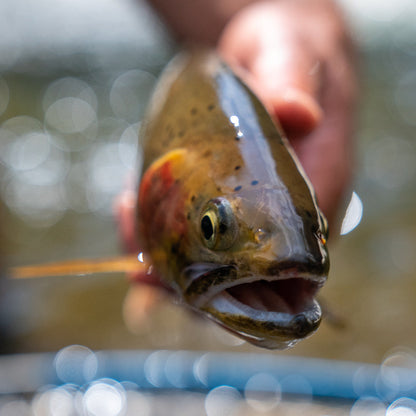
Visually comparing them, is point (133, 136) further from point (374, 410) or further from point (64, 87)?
point (374, 410)

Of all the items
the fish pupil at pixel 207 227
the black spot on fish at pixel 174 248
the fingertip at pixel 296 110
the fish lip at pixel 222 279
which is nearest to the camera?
the fish lip at pixel 222 279

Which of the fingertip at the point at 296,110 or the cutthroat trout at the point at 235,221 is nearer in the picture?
the cutthroat trout at the point at 235,221

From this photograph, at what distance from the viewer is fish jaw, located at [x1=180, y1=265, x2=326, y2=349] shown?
3.03 feet

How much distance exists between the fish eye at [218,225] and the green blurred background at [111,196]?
3.30ft

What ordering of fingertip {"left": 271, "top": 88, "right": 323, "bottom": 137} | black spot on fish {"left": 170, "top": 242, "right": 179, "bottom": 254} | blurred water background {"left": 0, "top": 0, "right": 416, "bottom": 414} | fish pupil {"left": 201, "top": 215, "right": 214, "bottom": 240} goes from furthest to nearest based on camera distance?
blurred water background {"left": 0, "top": 0, "right": 416, "bottom": 414} → fingertip {"left": 271, "top": 88, "right": 323, "bottom": 137} → black spot on fish {"left": 170, "top": 242, "right": 179, "bottom": 254} → fish pupil {"left": 201, "top": 215, "right": 214, "bottom": 240}

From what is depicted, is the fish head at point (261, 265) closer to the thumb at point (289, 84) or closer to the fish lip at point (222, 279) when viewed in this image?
the fish lip at point (222, 279)

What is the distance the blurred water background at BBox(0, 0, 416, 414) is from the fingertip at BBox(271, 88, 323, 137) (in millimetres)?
665

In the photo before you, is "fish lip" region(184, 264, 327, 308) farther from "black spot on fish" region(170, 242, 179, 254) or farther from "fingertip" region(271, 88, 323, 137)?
"fingertip" region(271, 88, 323, 137)

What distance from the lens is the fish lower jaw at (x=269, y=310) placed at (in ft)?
3.03

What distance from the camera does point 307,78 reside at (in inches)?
62.9

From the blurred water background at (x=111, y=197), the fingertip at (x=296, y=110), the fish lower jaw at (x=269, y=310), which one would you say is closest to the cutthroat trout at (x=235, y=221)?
the fish lower jaw at (x=269, y=310)

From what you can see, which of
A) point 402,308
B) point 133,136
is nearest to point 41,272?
point 402,308

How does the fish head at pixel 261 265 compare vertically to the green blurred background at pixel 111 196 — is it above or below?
below

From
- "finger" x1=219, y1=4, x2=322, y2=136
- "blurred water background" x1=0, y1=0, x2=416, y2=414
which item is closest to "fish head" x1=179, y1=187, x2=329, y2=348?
"finger" x1=219, y1=4, x2=322, y2=136
